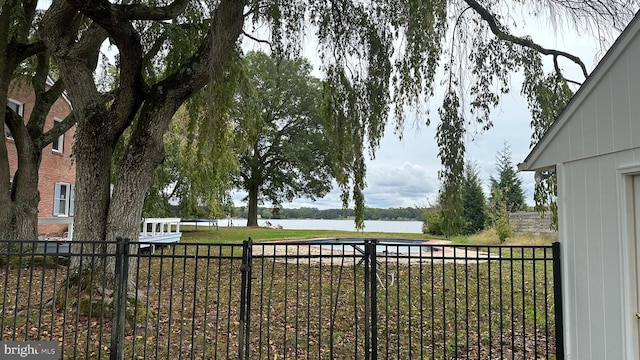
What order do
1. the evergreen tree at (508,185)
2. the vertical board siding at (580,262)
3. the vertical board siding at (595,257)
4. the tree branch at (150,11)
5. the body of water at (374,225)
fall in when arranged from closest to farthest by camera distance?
the vertical board siding at (595,257) < the vertical board siding at (580,262) < the tree branch at (150,11) < the evergreen tree at (508,185) < the body of water at (374,225)

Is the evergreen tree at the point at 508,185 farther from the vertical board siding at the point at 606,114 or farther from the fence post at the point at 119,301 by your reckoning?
the fence post at the point at 119,301

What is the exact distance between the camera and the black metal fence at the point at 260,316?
381 cm

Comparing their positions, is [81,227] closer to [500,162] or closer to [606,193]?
[606,193]

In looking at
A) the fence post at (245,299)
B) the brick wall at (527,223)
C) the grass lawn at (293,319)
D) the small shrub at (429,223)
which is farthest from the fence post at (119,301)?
the small shrub at (429,223)

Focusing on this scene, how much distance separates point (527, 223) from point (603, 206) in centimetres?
1412

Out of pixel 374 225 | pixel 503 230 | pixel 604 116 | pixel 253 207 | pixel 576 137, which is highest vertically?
pixel 604 116

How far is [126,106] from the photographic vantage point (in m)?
5.36

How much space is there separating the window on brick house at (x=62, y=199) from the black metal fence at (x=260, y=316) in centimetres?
934

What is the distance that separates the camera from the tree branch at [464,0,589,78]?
4675 millimetres

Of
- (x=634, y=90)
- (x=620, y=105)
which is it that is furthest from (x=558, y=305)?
(x=634, y=90)

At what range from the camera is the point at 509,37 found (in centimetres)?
473

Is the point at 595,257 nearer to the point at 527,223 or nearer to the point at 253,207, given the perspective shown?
the point at 527,223

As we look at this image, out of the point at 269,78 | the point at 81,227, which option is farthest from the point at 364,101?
the point at 269,78

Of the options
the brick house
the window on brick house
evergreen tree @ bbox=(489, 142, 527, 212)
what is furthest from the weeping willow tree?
evergreen tree @ bbox=(489, 142, 527, 212)
